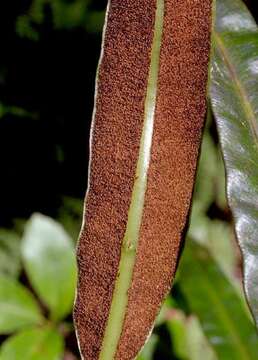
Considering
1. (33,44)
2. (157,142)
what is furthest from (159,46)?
(33,44)

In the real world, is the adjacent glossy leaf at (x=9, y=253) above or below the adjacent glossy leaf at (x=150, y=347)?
above

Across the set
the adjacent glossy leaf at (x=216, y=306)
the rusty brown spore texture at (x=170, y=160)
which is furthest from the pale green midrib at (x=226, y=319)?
the rusty brown spore texture at (x=170, y=160)

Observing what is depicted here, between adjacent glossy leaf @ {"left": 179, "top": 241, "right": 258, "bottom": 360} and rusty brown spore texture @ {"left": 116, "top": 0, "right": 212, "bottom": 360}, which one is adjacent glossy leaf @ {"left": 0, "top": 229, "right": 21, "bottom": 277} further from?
rusty brown spore texture @ {"left": 116, "top": 0, "right": 212, "bottom": 360}

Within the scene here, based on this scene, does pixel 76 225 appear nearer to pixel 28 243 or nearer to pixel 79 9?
pixel 28 243

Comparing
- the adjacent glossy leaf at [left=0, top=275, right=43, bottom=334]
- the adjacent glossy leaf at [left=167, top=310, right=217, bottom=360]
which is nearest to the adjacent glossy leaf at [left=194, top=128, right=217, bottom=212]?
the adjacent glossy leaf at [left=167, top=310, right=217, bottom=360]

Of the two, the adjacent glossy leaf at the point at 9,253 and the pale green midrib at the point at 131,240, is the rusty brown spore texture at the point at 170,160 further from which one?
the adjacent glossy leaf at the point at 9,253
